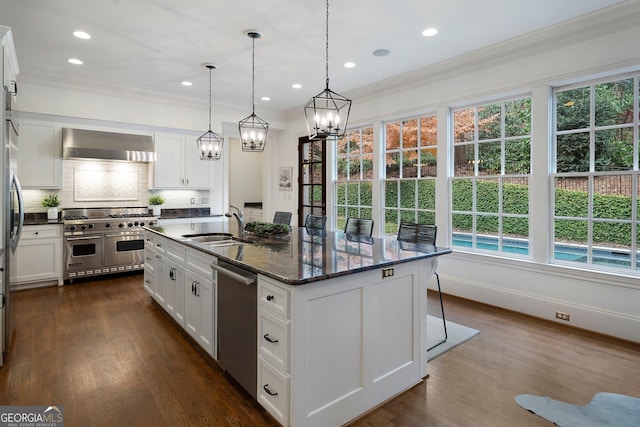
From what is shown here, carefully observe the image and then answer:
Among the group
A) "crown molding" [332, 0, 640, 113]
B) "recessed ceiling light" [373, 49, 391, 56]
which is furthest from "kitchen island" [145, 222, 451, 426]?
"crown molding" [332, 0, 640, 113]

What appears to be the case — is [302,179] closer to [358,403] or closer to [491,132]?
[491,132]

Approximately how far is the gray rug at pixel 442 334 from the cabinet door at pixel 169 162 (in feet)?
15.6

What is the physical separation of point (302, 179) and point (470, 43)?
13.0 feet

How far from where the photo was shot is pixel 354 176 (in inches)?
A: 238

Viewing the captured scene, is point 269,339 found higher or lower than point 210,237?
lower

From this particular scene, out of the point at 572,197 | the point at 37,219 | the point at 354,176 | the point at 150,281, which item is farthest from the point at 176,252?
the point at 572,197

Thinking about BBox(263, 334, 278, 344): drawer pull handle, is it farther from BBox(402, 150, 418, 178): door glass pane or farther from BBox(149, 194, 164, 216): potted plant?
BBox(149, 194, 164, 216): potted plant

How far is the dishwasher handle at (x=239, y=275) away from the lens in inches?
82.1

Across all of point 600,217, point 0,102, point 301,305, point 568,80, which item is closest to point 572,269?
point 600,217

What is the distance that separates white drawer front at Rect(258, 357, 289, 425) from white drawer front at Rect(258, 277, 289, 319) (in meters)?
0.32

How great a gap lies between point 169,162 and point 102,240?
1.66 metres

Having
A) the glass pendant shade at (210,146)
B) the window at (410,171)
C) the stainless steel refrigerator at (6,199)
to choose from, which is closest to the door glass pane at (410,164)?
the window at (410,171)

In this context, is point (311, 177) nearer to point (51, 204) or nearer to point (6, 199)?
point (51, 204)

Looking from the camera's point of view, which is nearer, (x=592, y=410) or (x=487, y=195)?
(x=592, y=410)
